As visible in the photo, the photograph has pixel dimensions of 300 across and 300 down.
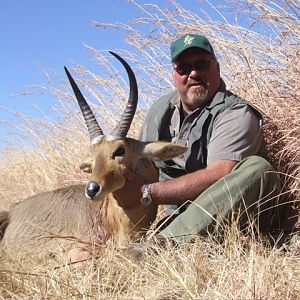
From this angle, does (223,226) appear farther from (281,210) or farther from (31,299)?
(31,299)

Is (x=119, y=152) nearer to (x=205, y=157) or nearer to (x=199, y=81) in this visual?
(x=205, y=157)

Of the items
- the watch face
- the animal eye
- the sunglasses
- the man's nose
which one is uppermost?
the sunglasses

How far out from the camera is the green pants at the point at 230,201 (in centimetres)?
395

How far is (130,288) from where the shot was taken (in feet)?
10.1

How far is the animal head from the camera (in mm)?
4234

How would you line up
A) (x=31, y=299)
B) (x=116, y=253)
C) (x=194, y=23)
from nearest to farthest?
(x=31, y=299), (x=116, y=253), (x=194, y=23)

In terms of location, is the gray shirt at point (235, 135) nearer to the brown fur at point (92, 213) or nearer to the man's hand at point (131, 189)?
the brown fur at point (92, 213)

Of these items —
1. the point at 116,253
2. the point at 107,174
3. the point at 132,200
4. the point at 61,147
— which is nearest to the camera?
the point at 116,253

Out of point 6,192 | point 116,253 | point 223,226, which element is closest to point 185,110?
point 223,226

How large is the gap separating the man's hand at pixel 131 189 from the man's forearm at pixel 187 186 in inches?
8.6

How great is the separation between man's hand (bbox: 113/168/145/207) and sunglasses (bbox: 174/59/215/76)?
964 mm

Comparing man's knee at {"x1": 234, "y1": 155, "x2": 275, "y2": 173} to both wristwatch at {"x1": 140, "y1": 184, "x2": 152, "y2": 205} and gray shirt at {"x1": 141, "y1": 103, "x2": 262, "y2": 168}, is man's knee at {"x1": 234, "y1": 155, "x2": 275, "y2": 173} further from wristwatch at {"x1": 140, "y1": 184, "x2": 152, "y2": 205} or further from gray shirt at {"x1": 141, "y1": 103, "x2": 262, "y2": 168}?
wristwatch at {"x1": 140, "y1": 184, "x2": 152, "y2": 205}

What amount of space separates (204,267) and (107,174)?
139 cm

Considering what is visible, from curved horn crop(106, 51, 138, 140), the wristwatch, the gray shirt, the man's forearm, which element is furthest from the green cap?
the wristwatch
